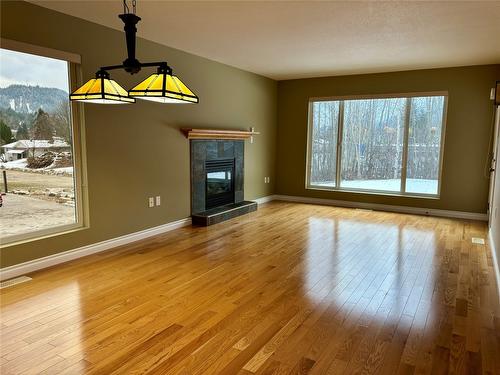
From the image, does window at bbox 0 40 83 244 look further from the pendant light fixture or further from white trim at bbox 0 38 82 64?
the pendant light fixture

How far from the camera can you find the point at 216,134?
5.61 metres

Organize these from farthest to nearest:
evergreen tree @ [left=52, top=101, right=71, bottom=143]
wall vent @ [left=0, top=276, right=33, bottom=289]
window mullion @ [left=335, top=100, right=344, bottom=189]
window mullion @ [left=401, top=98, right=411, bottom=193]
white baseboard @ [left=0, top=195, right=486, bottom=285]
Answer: window mullion @ [left=335, top=100, right=344, bottom=189]
window mullion @ [left=401, top=98, right=411, bottom=193]
evergreen tree @ [left=52, top=101, right=71, bottom=143]
white baseboard @ [left=0, top=195, right=486, bottom=285]
wall vent @ [left=0, top=276, right=33, bottom=289]

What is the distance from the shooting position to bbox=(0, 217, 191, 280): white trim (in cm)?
331

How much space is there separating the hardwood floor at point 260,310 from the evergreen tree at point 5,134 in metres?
1.26

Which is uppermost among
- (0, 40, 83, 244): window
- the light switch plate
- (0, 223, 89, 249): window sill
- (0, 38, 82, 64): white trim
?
(0, 38, 82, 64): white trim

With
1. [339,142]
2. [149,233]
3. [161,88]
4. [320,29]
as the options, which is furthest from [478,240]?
[161,88]

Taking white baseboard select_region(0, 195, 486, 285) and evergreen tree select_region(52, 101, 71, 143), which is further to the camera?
evergreen tree select_region(52, 101, 71, 143)

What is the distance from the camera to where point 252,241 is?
4543 mm

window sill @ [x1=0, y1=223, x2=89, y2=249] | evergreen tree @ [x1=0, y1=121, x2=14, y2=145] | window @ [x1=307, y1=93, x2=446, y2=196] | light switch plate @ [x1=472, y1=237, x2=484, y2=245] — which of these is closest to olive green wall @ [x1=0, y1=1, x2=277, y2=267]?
window sill @ [x1=0, y1=223, x2=89, y2=249]

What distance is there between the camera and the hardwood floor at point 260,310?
6.86ft

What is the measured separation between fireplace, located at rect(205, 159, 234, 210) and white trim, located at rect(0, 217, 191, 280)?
77cm

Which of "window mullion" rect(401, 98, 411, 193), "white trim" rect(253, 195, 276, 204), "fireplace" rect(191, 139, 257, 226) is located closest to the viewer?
"fireplace" rect(191, 139, 257, 226)

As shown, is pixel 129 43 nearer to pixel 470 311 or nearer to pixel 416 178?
pixel 470 311

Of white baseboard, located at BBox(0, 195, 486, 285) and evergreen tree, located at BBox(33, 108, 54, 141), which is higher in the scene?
evergreen tree, located at BBox(33, 108, 54, 141)
